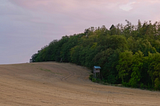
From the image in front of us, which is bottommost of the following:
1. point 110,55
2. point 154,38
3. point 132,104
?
point 132,104

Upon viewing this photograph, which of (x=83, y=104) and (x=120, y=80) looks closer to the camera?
(x=83, y=104)

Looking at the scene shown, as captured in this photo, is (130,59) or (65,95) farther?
(130,59)

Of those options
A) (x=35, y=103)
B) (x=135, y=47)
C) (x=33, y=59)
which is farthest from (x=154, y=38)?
(x=33, y=59)

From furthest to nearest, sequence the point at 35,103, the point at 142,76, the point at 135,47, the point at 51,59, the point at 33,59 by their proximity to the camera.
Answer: the point at 33,59 < the point at 51,59 < the point at 135,47 < the point at 142,76 < the point at 35,103

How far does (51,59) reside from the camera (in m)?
75.8

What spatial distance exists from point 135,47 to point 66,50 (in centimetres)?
3200

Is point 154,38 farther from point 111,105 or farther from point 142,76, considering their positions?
point 111,105

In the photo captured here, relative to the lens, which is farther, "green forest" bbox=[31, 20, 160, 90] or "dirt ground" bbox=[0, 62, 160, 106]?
"green forest" bbox=[31, 20, 160, 90]

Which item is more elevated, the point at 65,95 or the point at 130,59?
the point at 130,59

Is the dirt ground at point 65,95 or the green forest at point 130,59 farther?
the green forest at point 130,59

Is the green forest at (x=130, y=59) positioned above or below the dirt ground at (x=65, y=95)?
above

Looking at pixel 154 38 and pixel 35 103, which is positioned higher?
pixel 154 38

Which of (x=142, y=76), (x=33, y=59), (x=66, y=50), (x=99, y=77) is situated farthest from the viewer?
(x=33, y=59)

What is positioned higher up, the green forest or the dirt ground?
the green forest
